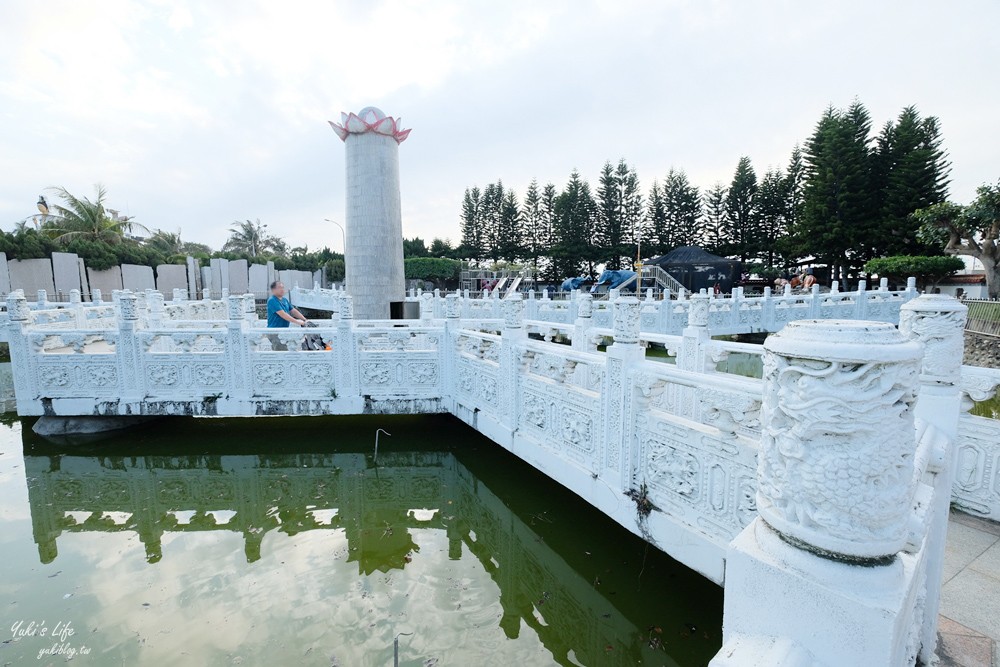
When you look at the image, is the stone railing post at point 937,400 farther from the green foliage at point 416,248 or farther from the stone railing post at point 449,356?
the green foliage at point 416,248

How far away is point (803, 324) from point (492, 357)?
458cm

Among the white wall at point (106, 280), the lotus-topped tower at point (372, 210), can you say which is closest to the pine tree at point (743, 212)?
the lotus-topped tower at point (372, 210)

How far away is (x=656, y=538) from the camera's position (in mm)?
3316

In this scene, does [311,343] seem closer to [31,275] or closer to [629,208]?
[31,275]

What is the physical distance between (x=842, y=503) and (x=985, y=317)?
50.8ft

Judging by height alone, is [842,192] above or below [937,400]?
above

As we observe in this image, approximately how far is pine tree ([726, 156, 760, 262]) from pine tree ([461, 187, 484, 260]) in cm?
2125

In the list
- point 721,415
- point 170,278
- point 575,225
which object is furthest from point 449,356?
point 575,225

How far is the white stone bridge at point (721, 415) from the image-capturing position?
3.46 feet

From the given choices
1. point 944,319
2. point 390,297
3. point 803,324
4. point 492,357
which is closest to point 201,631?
point 492,357

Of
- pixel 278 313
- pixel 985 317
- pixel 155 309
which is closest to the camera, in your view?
pixel 278 313

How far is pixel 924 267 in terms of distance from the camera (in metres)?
21.0

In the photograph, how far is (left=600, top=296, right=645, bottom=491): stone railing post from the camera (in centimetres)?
344

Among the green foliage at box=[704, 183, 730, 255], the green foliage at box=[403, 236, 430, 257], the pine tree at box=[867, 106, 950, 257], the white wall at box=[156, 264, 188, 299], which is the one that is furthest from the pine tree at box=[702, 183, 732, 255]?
the white wall at box=[156, 264, 188, 299]
